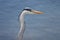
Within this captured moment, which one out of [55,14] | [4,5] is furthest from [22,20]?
[4,5]

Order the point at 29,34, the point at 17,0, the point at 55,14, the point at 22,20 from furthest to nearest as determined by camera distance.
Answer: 1. the point at 17,0
2. the point at 55,14
3. the point at 29,34
4. the point at 22,20

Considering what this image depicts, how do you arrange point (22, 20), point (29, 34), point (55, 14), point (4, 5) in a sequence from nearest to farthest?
1. point (22, 20)
2. point (29, 34)
3. point (55, 14)
4. point (4, 5)

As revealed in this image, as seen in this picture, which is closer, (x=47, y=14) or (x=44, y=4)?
(x=47, y=14)

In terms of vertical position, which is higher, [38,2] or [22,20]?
[22,20]

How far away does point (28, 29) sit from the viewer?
5090mm

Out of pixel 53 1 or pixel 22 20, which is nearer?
pixel 22 20

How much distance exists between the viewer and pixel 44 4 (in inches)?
260

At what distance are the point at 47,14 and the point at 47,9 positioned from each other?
30 cm

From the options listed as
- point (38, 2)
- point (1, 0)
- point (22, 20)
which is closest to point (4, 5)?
point (1, 0)

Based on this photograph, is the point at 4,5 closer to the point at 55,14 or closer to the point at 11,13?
the point at 11,13

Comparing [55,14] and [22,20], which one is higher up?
[22,20]

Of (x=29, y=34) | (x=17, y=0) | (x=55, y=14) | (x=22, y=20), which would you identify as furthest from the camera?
(x=17, y=0)

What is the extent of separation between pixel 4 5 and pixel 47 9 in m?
1.25

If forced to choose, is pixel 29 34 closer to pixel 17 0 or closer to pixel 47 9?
pixel 47 9
